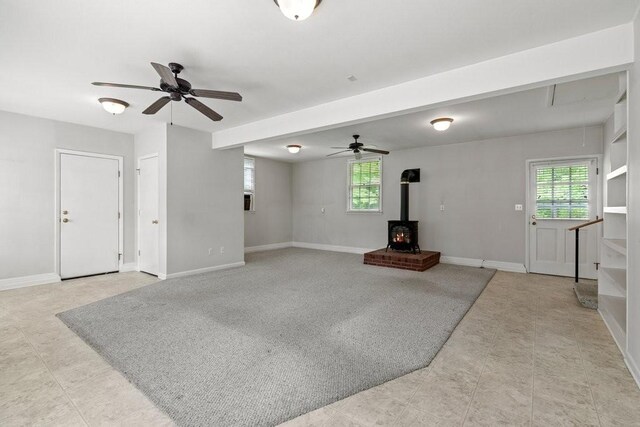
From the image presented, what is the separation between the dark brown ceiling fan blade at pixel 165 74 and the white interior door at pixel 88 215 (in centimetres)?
362

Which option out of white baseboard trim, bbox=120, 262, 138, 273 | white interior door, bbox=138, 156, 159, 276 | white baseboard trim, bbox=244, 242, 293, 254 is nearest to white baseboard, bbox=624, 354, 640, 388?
→ white interior door, bbox=138, 156, 159, 276

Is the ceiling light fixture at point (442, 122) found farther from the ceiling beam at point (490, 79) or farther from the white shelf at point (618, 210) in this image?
the white shelf at point (618, 210)

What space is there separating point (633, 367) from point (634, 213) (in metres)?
1.11

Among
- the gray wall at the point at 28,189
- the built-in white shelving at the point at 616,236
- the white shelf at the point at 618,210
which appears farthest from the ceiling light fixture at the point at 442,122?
the gray wall at the point at 28,189

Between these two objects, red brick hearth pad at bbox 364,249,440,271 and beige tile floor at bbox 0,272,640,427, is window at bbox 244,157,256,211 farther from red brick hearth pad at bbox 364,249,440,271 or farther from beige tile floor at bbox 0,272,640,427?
beige tile floor at bbox 0,272,640,427

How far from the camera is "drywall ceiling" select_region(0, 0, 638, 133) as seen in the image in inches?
84.7

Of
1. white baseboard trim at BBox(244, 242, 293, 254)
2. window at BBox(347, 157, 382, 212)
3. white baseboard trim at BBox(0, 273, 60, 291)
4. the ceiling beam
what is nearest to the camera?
the ceiling beam

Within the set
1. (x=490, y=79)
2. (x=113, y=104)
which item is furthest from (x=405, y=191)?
(x=113, y=104)

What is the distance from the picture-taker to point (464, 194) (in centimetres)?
636

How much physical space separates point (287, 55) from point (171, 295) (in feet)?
11.1

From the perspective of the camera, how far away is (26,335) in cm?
283

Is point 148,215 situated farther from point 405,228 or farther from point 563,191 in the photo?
point 563,191

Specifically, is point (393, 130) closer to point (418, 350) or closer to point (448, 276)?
point (448, 276)

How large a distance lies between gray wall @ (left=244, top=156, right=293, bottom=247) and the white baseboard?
713 cm
